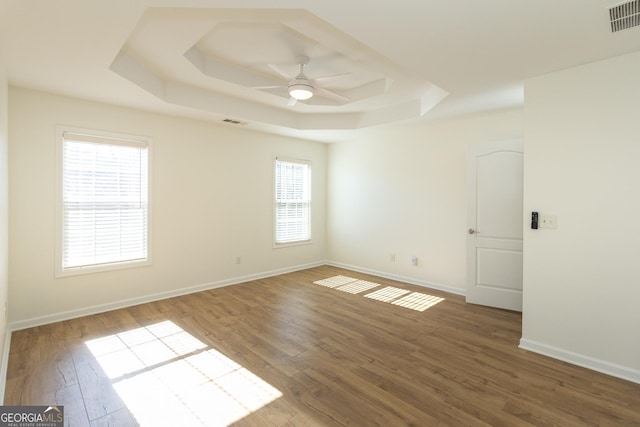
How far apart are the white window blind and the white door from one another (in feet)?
14.7

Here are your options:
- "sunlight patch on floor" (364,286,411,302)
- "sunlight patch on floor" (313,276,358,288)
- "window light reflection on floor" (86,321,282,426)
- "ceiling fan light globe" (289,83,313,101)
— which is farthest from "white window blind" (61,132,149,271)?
"sunlight patch on floor" (364,286,411,302)

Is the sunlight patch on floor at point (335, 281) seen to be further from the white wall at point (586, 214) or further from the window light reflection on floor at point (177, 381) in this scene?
the white wall at point (586, 214)

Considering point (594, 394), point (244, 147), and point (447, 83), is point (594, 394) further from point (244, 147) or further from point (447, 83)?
point (244, 147)

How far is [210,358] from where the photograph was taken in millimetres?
2699

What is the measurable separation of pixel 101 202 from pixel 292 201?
312cm

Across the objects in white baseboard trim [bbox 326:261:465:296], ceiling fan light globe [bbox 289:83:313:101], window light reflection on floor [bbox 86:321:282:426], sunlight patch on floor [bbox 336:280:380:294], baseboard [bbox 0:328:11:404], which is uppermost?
ceiling fan light globe [bbox 289:83:313:101]

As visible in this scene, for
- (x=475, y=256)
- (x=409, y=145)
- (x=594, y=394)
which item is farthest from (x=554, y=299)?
(x=409, y=145)

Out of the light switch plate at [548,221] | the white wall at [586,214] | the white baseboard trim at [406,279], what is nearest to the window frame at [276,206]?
the white baseboard trim at [406,279]

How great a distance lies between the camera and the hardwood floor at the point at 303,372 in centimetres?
201

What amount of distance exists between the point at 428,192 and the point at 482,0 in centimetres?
333

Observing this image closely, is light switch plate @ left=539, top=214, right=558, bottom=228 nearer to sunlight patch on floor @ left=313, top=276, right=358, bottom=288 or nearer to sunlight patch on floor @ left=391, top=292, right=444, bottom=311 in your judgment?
sunlight patch on floor @ left=391, top=292, right=444, bottom=311

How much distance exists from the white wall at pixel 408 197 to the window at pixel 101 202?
355 cm

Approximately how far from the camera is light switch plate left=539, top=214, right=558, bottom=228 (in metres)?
2.77

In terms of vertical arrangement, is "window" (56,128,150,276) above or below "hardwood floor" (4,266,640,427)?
above
